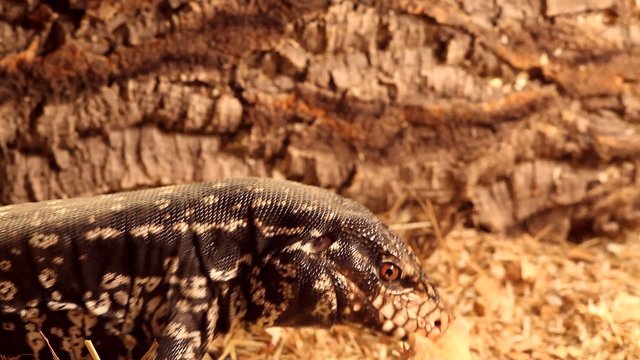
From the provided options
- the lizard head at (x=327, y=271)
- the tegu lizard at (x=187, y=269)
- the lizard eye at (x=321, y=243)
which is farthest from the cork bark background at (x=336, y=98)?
the lizard eye at (x=321, y=243)

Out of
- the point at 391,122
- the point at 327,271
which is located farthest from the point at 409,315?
the point at 391,122

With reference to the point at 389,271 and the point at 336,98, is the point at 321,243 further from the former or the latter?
the point at 336,98

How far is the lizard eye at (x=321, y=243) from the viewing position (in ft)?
10.6

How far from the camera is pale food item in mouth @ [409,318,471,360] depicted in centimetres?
343

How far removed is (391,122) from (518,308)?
3.99 feet

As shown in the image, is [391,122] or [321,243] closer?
[321,243]

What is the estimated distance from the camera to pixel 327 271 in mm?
3227

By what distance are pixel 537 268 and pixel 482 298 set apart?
1.54 feet

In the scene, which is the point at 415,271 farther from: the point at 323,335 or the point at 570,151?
the point at 570,151

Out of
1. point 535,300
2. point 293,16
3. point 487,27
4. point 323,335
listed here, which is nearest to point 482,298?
point 535,300

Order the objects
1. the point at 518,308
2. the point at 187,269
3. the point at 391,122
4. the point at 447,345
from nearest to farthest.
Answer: the point at 187,269
the point at 447,345
the point at 518,308
the point at 391,122

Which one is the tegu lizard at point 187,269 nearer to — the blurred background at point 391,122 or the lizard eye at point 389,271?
the lizard eye at point 389,271

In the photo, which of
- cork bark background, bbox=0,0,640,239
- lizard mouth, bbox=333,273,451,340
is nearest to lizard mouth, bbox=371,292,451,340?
lizard mouth, bbox=333,273,451,340

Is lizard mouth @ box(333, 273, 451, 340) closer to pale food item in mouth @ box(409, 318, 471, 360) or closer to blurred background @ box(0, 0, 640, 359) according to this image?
pale food item in mouth @ box(409, 318, 471, 360)
